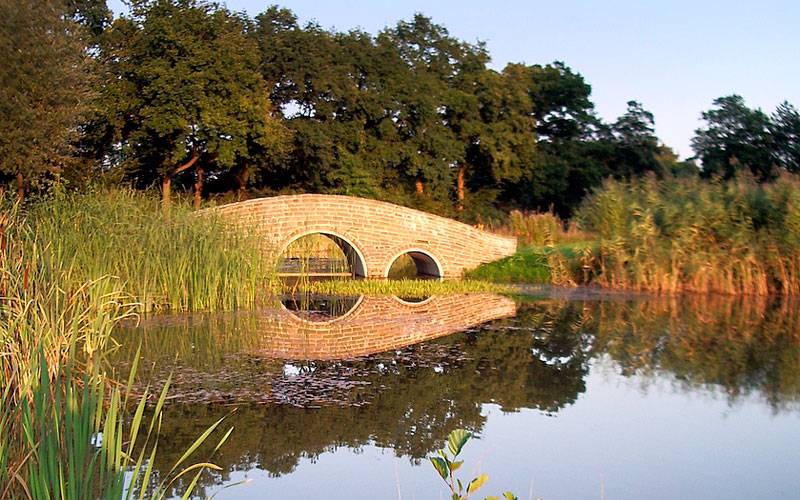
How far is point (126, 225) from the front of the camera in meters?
11.0

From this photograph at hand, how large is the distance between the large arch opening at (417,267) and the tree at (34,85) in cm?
714

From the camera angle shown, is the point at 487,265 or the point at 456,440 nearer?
the point at 456,440

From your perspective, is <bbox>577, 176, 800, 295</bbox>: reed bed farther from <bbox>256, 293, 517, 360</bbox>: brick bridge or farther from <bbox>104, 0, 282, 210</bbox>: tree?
<bbox>104, 0, 282, 210</bbox>: tree

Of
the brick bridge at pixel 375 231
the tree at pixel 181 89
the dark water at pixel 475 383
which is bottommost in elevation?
the dark water at pixel 475 383

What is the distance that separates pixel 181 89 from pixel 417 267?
24.7ft

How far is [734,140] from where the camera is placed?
30.0 m

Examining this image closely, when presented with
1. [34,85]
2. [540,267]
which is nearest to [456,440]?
[34,85]

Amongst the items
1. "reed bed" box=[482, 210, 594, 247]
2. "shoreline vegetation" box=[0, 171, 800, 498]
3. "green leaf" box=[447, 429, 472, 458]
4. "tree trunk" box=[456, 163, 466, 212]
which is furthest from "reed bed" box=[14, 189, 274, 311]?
"tree trunk" box=[456, 163, 466, 212]

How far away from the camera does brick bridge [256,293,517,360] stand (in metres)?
8.52

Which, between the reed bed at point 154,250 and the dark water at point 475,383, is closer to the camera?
the dark water at point 475,383

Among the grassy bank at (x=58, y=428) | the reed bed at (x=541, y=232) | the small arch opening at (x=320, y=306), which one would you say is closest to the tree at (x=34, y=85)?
the small arch opening at (x=320, y=306)

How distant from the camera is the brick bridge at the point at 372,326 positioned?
8516 mm

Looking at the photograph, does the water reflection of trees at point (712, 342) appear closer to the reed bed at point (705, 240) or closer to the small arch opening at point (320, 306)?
the reed bed at point (705, 240)

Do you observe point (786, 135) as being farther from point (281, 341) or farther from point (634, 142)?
point (281, 341)
